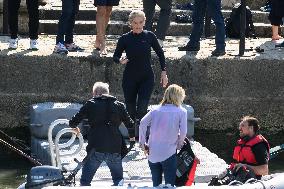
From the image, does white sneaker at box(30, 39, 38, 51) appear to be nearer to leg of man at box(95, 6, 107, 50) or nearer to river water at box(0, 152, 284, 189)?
leg of man at box(95, 6, 107, 50)

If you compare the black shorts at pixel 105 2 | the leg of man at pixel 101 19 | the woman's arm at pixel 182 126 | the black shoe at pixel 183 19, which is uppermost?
the black shorts at pixel 105 2

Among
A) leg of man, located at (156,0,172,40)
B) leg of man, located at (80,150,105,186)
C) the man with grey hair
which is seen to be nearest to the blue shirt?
the man with grey hair

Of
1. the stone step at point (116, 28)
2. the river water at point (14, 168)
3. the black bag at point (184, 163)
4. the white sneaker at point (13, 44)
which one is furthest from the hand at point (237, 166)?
the stone step at point (116, 28)

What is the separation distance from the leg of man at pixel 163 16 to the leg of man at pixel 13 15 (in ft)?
5.82

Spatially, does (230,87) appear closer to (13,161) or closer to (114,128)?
(13,161)

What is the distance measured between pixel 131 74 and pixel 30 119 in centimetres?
169

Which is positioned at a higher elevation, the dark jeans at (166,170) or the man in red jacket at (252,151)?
the man in red jacket at (252,151)

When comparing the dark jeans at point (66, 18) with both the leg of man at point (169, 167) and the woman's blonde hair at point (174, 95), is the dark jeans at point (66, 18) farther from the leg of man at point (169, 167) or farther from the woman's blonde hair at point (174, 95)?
the leg of man at point (169, 167)

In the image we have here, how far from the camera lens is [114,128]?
957 centimetres

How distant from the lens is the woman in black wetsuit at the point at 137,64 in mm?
11211

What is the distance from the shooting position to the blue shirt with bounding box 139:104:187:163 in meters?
9.39

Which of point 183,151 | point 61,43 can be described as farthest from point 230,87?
point 183,151

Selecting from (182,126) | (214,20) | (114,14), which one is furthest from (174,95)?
(114,14)

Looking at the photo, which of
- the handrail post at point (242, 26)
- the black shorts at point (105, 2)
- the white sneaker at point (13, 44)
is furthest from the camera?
the handrail post at point (242, 26)
